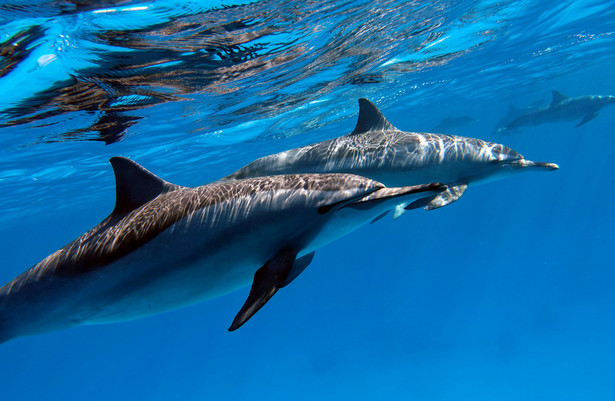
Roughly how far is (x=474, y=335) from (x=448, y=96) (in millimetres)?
21677

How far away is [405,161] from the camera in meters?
6.50

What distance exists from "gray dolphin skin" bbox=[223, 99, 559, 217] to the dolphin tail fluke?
10.5 ft

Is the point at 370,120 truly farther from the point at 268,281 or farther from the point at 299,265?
the point at 268,281

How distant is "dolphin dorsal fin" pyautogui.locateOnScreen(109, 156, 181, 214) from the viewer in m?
4.22

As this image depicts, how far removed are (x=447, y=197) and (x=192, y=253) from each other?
482 cm

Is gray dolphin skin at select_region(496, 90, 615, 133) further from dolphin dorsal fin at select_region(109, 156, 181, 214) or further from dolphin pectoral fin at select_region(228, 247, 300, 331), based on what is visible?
dolphin dorsal fin at select_region(109, 156, 181, 214)

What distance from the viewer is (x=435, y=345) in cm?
3344

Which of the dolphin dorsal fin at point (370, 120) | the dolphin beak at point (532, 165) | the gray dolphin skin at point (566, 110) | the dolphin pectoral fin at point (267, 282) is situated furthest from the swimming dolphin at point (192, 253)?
the gray dolphin skin at point (566, 110)

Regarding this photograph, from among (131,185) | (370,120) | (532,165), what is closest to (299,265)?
(131,185)

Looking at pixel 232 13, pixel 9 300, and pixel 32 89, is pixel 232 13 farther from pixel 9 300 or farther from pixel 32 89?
pixel 9 300

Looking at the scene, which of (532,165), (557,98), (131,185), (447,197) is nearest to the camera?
(131,185)

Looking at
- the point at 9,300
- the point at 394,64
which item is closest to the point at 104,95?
the point at 9,300

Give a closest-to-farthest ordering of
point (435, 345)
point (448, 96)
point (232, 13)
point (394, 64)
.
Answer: point (232, 13)
point (394, 64)
point (448, 96)
point (435, 345)

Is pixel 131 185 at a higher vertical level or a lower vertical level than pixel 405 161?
higher
